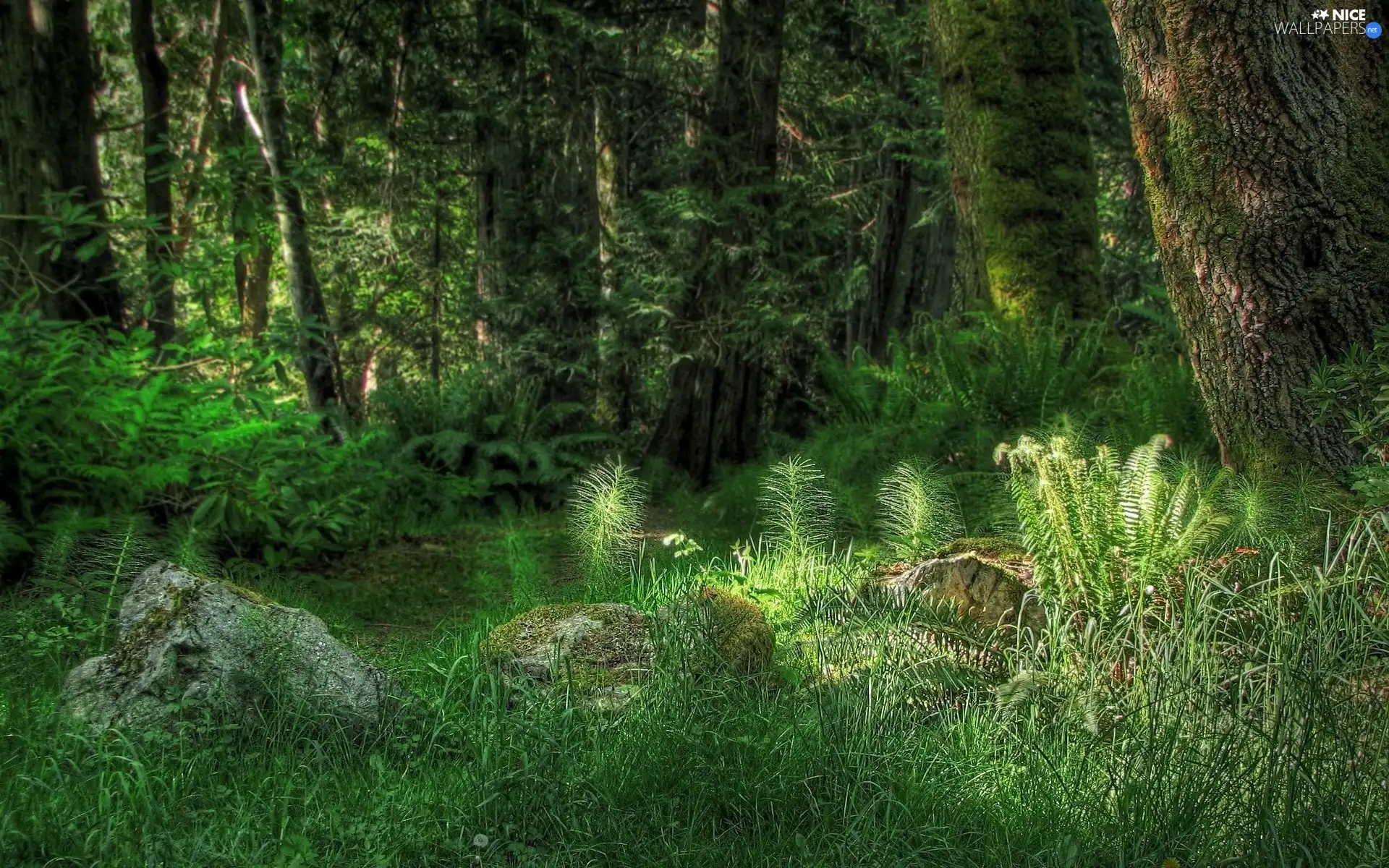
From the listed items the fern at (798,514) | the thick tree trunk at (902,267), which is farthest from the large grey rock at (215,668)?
Result: the thick tree trunk at (902,267)

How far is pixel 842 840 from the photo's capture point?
290 centimetres

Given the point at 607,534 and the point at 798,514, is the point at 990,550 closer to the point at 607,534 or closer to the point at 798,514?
the point at 798,514

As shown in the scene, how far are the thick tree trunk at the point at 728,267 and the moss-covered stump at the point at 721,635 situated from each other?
21.2ft

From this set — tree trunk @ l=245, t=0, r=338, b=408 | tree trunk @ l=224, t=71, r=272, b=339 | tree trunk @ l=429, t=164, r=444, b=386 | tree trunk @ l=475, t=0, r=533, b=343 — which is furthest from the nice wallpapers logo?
tree trunk @ l=429, t=164, r=444, b=386

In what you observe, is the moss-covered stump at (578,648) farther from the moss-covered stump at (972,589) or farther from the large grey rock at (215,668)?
the moss-covered stump at (972,589)

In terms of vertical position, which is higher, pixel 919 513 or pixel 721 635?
pixel 919 513

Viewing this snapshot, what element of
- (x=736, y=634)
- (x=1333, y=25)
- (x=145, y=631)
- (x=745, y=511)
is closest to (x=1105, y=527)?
(x=736, y=634)

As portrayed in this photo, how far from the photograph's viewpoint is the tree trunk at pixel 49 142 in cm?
755

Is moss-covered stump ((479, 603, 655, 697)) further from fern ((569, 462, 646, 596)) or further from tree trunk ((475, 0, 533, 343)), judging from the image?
tree trunk ((475, 0, 533, 343))

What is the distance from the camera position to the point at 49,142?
7.75 meters

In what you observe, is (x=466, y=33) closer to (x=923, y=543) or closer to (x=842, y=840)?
(x=923, y=543)

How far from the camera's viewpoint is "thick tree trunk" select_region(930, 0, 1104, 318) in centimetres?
829

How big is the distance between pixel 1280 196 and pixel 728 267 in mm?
6520

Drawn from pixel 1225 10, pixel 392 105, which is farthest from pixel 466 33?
pixel 1225 10
